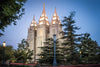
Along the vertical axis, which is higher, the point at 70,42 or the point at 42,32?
the point at 42,32

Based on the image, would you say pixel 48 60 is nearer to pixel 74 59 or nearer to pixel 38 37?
pixel 74 59

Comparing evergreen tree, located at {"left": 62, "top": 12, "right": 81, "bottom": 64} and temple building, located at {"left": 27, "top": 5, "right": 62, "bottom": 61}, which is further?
temple building, located at {"left": 27, "top": 5, "right": 62, "bottom": 61}

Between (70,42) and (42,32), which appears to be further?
(42,32)

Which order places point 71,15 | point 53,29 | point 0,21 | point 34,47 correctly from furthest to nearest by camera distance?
point 34,47, point 53,29, point 71,15, point 0,21

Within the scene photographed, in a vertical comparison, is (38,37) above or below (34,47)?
above

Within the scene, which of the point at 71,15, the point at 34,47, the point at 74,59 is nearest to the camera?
the point at 74,59

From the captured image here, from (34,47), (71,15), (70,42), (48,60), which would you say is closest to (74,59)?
(70,42)

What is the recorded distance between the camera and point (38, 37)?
202 ft

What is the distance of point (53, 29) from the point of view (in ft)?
193

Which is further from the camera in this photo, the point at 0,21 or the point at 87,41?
the point at 87,41

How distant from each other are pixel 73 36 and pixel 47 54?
5937 millimetres

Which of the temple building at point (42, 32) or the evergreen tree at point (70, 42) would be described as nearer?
the evergreen tree at point (70, 42)

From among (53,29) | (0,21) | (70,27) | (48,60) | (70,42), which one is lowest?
(48,60)

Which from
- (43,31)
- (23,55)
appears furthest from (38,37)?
(23,55)
